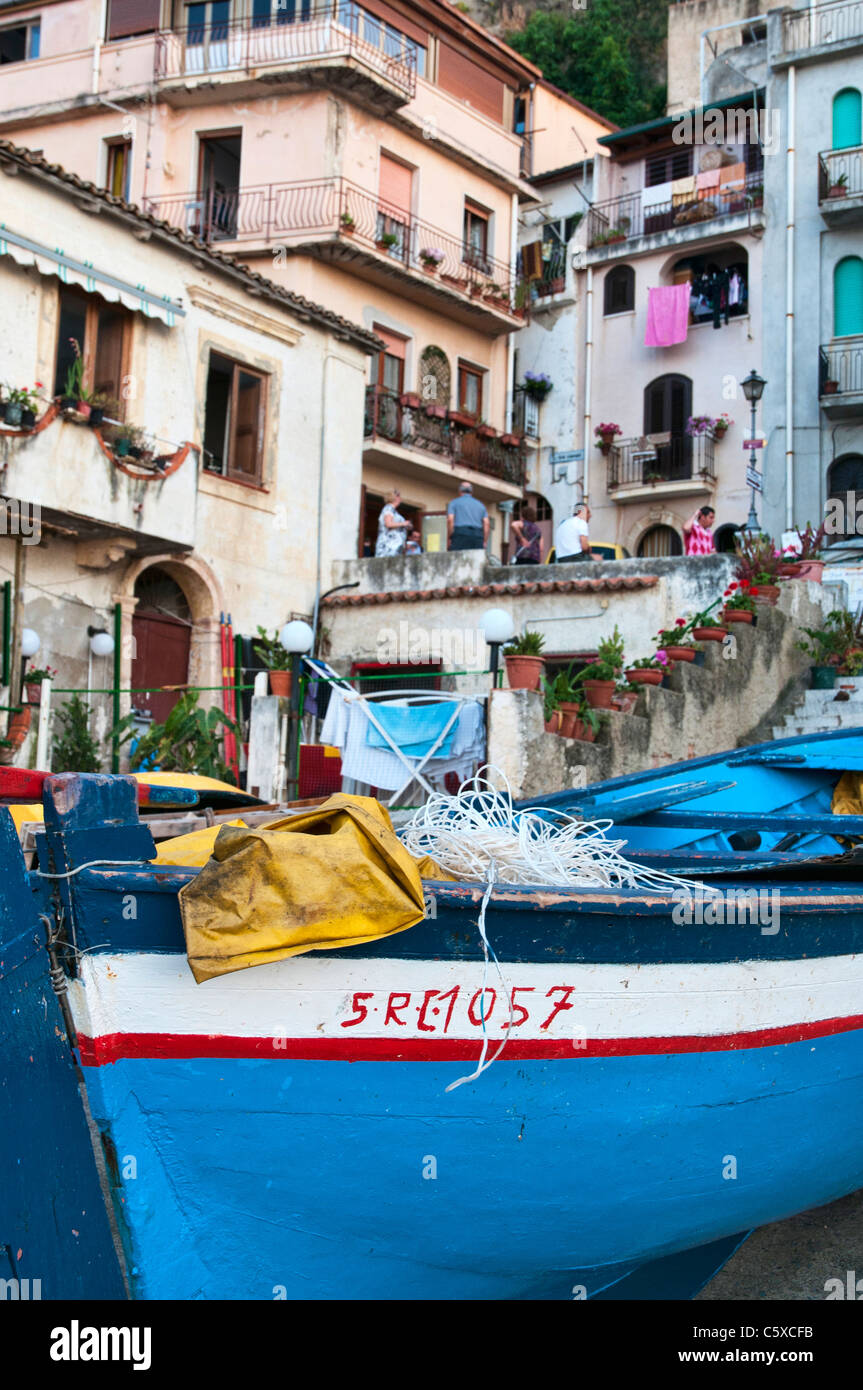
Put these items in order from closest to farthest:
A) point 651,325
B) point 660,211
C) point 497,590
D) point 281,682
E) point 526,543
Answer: point 281,682
point 497,590
point 526,543
point 651,325
point 660,211

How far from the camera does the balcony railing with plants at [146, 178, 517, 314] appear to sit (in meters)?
23.0

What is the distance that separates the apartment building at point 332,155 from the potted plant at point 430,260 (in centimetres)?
4

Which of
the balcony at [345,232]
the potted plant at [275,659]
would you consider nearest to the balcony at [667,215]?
the balcony at [345,232]

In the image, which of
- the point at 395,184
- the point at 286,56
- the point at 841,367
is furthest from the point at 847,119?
the point at 286,56

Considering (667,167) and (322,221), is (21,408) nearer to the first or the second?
(322,221)

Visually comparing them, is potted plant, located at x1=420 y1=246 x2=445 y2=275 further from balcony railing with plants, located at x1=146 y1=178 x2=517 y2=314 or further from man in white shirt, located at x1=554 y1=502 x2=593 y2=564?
man in white shirt, located at x1=554 y1=502 x2=593 y2=564

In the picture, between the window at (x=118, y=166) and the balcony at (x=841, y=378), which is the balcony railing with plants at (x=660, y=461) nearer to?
the balcony at (x=841, y=378)

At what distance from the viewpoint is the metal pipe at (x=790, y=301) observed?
26406 millimetres

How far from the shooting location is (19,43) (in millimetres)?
26062

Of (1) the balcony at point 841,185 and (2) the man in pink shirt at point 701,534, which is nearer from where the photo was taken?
(2) the man in pink shirt at point 701,534

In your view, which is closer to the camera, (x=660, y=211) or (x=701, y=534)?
(x=701, y=534)

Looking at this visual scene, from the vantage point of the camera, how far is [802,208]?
27.3 metres

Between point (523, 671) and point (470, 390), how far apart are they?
17.3 meters
